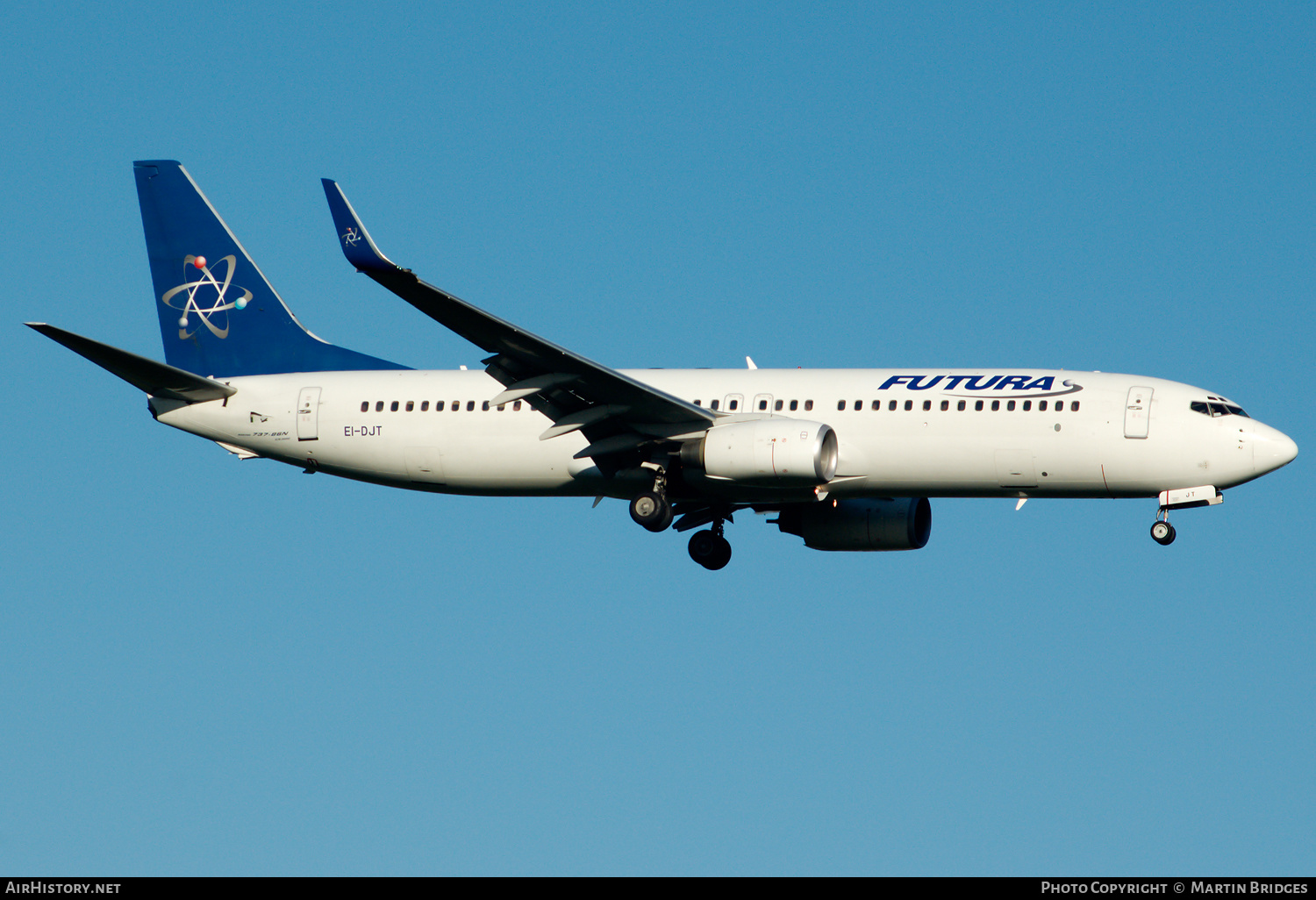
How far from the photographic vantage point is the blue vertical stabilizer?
44.8m

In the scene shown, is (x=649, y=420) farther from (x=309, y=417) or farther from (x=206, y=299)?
(x=206, y=299)

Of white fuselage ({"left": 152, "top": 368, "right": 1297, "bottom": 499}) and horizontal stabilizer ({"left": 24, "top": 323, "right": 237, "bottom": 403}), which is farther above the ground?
horizontal stabilizer ({"left": 24, "top": 323, "right": 237, "bottom": 403})

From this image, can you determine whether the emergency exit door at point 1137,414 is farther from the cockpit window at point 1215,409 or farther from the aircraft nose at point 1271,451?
the aircraft nose at point 1271,451

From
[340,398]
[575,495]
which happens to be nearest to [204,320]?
[340,398]

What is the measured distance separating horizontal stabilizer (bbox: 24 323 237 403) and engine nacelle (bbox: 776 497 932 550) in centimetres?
1561

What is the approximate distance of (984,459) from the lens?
37531mm

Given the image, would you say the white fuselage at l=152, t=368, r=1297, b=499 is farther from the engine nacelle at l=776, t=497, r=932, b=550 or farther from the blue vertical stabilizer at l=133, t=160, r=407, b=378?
the engine nacelle at l=776, t=497, r=932, b=550

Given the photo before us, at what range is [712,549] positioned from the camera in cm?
4350

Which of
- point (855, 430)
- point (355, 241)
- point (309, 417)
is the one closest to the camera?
point (355, 241)

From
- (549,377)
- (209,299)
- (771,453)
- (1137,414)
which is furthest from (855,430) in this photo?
(209,299)

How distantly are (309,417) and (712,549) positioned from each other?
36.4 ft

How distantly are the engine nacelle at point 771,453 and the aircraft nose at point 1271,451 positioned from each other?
936cm

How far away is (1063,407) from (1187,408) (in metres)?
2.76

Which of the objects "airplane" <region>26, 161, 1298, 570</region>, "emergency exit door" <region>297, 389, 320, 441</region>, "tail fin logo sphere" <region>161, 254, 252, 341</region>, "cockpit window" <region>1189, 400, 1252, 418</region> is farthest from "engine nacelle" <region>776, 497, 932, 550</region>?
"tail fin logo sphere" <region>161, 254, 252, 341</region>
